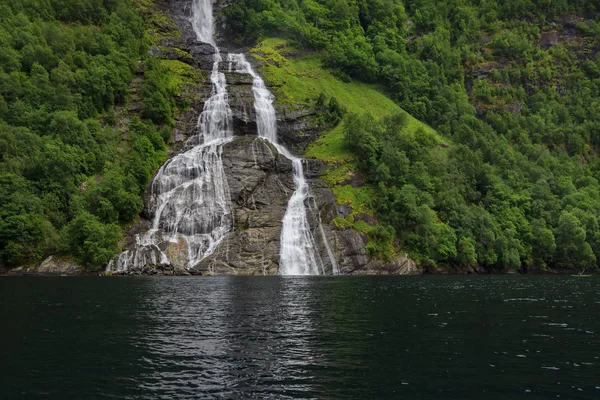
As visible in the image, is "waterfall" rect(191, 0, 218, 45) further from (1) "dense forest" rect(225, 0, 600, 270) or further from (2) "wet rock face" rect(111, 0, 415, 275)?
(2) "wet rock face" rect(111, 0, 415, 275)

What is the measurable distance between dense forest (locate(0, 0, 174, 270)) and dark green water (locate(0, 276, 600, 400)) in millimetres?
27214

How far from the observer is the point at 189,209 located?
6350cm

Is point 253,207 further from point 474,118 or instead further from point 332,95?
point 474,118

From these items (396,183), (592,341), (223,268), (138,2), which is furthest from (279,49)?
(592,341)

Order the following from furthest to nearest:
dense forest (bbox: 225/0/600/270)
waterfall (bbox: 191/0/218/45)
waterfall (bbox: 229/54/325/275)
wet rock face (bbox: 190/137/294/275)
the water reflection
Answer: waterfall (bbox: 191/0/218/45)
dense forest (bbox: 225/0/600/270)
waterfall (bbox: 229/54/325/275)
wet rock face (bbox: 190/137/294/275)
the water reflection

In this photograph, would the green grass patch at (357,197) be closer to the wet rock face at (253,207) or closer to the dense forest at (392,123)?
the dense forest at (392,123)

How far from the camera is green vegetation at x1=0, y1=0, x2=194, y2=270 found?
181 feet

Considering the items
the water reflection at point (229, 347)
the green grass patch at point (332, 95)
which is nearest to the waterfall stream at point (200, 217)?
the green grass patch at point (332, 95)

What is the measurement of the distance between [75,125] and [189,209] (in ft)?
71.3

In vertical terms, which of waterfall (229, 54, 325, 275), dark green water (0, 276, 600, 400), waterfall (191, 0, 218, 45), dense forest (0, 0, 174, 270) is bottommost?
dark green water (0, 276, 600, 400)

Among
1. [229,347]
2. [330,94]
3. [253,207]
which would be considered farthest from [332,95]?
[229,347]

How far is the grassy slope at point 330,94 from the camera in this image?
73.6 meters

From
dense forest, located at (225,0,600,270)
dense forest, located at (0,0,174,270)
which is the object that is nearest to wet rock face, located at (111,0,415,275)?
dense forest, located at (0,0,174,270)

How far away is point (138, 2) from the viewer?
118 meters
